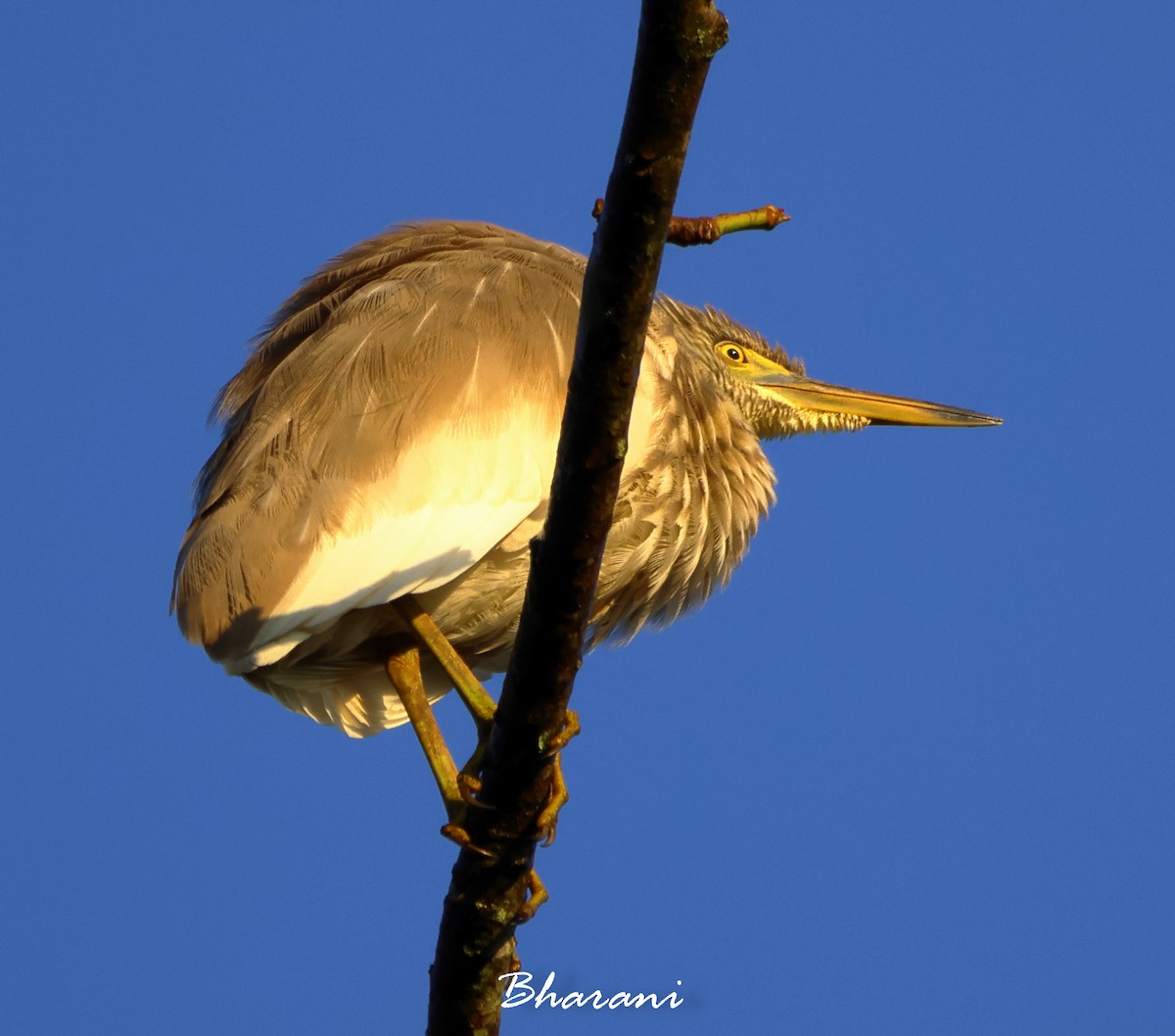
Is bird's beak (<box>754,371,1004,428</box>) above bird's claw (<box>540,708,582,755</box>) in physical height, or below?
above

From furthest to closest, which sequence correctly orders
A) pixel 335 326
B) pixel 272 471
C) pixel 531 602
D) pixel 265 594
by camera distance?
pixel 335 326 < pixel 272 471 < pixel 265 594 < pixel 531 602

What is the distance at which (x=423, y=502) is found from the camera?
13.8ft

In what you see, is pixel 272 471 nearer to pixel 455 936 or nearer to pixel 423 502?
pixel 423 502

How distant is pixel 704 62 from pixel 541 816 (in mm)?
1901

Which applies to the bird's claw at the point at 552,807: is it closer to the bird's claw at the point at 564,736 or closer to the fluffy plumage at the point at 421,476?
the bird's claw at the point at 564,736

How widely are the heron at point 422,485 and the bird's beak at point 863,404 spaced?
22.9 inches

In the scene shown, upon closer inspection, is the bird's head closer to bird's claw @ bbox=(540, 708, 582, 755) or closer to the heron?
the heron

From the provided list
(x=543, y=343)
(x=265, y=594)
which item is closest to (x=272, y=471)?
(x=265, y=594)

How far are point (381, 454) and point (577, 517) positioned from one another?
1267mm

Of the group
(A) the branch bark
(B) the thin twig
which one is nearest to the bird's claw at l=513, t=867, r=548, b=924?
(A) the branch bark

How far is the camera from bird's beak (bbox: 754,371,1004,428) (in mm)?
5867

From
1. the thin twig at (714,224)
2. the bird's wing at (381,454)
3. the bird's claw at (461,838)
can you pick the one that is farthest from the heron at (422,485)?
the thin twig at (714,224)

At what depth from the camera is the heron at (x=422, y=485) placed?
4.09 m

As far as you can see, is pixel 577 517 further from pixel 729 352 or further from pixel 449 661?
pixel 729 352
